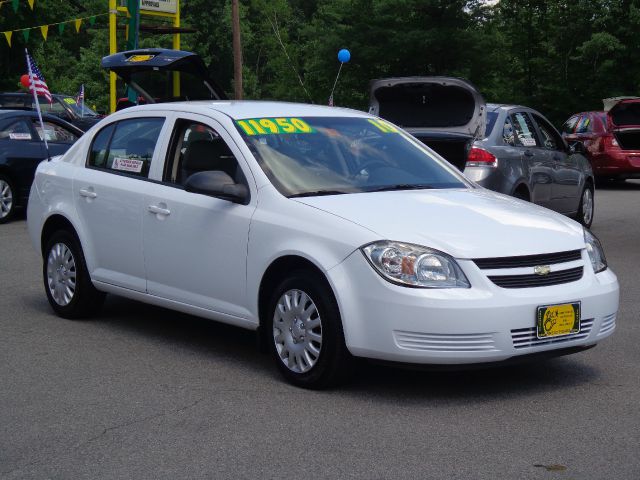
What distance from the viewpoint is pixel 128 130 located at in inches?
318

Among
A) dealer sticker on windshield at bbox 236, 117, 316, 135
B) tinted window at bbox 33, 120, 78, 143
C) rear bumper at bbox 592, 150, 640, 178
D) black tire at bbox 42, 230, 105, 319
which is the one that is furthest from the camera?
rear bumper at bbox 592, 150, 640, 178

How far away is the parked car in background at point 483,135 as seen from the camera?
1191 cm

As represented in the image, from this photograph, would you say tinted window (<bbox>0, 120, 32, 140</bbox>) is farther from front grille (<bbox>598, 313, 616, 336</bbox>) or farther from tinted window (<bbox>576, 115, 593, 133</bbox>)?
front grille (<bbox>598, 313, 616, 336</bbox>)

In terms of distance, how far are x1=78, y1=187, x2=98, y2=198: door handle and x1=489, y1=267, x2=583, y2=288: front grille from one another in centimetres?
331

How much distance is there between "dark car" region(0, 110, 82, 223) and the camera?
1592 cm

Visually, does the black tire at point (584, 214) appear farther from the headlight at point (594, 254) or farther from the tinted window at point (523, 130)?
the headlight at point (594, 254)

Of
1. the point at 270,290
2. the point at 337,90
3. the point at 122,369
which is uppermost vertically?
the point at 270,290

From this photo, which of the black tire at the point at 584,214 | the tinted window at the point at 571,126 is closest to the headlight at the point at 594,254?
the black tire at the point at 584,214

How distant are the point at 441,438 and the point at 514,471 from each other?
1.87 ft

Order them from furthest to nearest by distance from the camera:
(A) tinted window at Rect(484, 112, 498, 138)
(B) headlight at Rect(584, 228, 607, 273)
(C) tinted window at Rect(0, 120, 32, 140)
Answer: (C) tinted window at Rect(0, 120, 32, 140) < (A) tinted window at Rect(484, 112, 498, 138) < (B) headlight at Rect(584, 228, 607, 273)

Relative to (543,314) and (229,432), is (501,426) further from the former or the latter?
(229,432)

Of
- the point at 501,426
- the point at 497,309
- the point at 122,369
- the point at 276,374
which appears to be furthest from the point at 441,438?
the point at 122,369

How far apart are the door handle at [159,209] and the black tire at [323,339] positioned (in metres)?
1.23

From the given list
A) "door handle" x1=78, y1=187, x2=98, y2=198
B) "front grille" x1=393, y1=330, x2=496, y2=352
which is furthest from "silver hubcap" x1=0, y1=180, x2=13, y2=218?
"front grille" x1=393, y1=330, x2=496, y2=352
